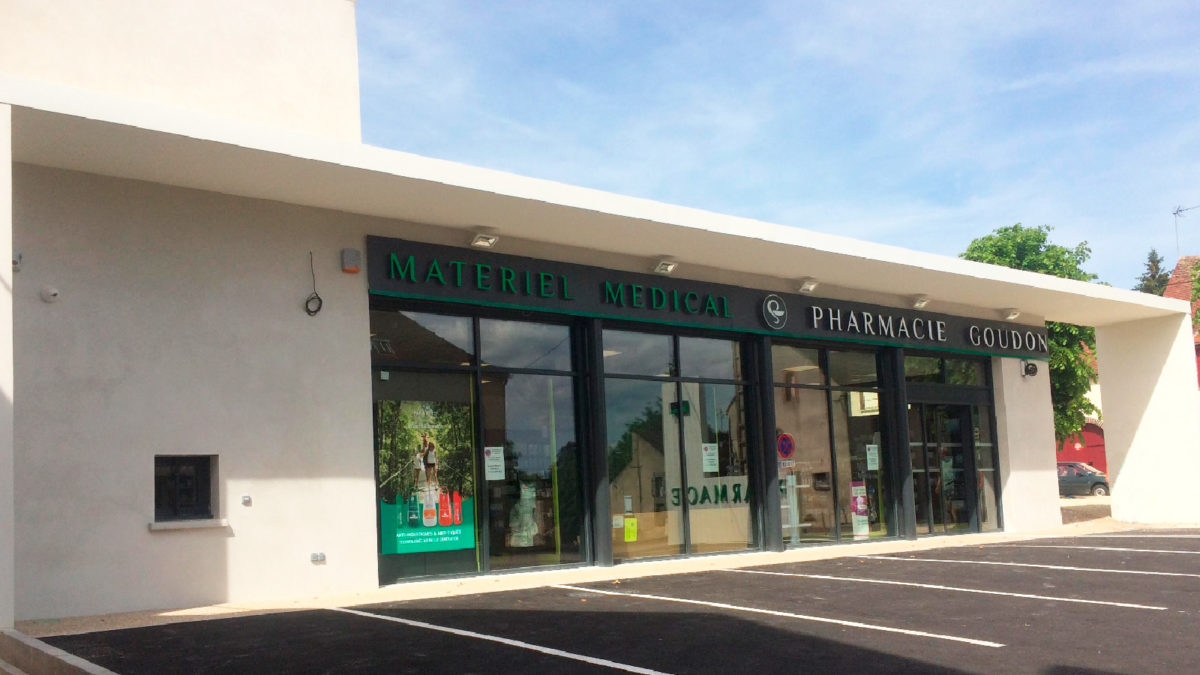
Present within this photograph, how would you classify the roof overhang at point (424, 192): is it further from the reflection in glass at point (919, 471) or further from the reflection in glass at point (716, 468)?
the reflection in glass at point (919, 471)

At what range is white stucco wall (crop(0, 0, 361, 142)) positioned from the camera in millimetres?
9664

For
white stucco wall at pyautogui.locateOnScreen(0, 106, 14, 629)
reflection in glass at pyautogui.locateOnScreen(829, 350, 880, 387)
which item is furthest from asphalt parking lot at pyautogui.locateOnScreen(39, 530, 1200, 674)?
reflection in glass at pyautogui.locateOnScreen(829, 350, 880, 387)

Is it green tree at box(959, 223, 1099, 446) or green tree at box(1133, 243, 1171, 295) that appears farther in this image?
green tree at box(1133, 243, 1171, 295)

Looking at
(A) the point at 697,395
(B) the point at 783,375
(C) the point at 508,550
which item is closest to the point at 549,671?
(C) the point at 508,550

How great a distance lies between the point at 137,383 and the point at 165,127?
2.35 metres

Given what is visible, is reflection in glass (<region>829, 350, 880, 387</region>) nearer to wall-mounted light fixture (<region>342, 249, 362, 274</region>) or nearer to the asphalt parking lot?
the asphalt parking lot

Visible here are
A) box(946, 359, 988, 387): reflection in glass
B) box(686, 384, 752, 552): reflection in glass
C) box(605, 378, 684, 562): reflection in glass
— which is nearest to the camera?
box(605, 378, 684, 562): reflection in glass

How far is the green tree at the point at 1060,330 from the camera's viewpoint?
30391 mm

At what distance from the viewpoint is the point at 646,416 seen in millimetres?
13680

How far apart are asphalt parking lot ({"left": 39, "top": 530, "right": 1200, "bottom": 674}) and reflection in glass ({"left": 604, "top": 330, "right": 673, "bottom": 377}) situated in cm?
323

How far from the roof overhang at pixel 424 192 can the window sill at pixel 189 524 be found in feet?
9.73

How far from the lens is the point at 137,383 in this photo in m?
9.42

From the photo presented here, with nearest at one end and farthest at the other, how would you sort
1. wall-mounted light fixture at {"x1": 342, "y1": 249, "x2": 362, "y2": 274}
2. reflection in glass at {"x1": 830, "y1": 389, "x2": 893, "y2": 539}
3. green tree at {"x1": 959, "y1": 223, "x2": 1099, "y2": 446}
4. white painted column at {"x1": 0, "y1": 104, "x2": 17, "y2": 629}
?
white painted column at {"x1": 0, "y1": 104, "x2": 17, "y2": 629} < wall-mounted light fixture at {"x1": 342, "y1": 249, "x2": 362, "y2": 274} < reflection in glass at {"x1": 830, "y1": 389, "x2": 893, "y2": 539} < green tree at {"x1": 959, "y1": 223, "x2": 1099, "y2": 446}

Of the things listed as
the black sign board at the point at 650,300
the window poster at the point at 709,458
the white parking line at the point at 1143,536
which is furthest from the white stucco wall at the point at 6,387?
the white parking line at the point at 1143,536
